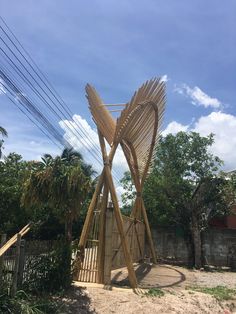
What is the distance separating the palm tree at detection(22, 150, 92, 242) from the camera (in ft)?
33.5

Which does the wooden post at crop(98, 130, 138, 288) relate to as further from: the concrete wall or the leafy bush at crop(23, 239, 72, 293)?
the concrete wall

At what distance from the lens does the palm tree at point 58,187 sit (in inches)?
402

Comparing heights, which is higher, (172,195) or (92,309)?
(172,195)

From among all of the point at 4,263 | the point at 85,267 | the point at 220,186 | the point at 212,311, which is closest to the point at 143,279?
the point at 85,267

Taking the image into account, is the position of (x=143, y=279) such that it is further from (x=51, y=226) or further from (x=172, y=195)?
(x=51, y=226)

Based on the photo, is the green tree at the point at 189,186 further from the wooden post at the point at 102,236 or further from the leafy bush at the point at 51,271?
the leafy bush at the point at 51,271

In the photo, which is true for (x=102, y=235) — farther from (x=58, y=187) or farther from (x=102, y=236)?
(x=58, y=187)

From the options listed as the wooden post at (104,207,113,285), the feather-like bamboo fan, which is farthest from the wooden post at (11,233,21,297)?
the feather-like bamboo fan

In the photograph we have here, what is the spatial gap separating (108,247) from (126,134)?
164 inches

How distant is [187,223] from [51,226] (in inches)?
340

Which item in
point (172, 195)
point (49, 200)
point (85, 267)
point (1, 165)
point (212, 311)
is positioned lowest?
point (212, 311)

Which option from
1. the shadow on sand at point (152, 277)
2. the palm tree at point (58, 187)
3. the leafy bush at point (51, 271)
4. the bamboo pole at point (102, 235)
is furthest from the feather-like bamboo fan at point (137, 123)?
the leafy bush at point (51, 271)

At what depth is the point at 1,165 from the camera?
72.3 feet

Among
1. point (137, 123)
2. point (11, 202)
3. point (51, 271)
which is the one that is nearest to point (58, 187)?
point (51, 271)
